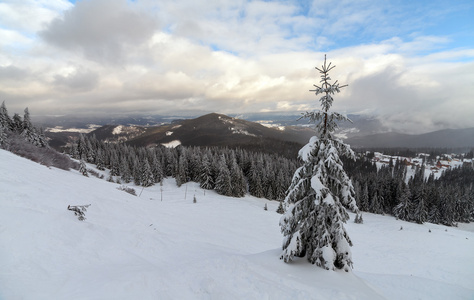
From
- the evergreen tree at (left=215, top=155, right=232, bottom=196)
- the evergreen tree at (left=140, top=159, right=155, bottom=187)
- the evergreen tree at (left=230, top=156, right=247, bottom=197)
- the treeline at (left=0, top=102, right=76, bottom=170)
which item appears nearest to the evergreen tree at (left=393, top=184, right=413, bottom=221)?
the evergreen tree at (left=230, top=156, right=247, bottom=197)

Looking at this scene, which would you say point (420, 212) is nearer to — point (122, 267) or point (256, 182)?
point (256, 182)

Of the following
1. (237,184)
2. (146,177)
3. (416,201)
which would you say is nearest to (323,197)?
(237,184)

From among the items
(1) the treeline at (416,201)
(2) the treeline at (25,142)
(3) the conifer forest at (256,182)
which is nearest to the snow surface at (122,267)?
(2) the treeline at (25,142)

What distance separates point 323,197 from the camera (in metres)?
9.10

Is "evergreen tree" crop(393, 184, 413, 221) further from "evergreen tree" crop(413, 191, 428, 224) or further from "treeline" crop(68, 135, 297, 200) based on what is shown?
"treeline" crop(68, 135, 297, 200)

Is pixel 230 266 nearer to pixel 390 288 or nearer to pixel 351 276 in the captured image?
pixel 351 276

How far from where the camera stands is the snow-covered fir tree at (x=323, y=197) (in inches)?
356

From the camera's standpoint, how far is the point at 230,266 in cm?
871

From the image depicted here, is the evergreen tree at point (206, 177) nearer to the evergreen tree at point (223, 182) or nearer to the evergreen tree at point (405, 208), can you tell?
the evergreen tree at point (223, 182)

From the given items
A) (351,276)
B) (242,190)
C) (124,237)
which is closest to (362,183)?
(242,190)

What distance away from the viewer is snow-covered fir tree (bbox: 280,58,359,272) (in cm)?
903

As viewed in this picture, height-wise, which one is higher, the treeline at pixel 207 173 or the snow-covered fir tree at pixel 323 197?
the snow-covered fir tree at pixel 323 197

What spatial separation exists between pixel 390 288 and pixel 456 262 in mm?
23940

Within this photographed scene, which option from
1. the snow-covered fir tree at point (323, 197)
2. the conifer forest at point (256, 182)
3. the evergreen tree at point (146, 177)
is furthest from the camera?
the evergreen tree at point (146, 177)
